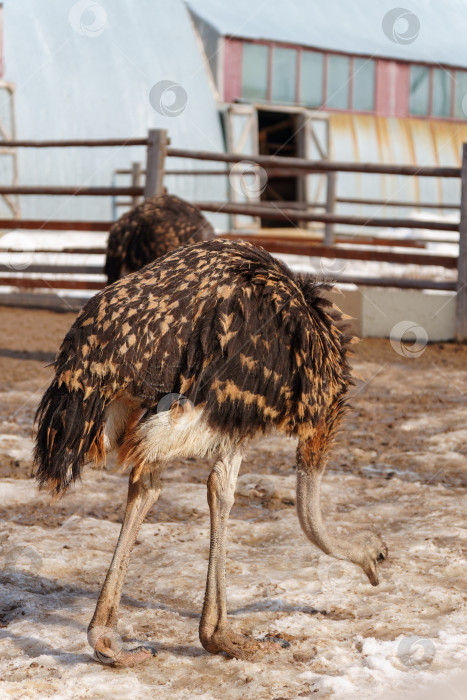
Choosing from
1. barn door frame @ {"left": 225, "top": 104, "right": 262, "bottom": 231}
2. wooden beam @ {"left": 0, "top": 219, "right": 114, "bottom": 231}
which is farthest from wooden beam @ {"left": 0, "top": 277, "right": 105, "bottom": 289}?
barn door frame @ {"left": 225, "top": 104, "right": 262, "bottom": 231}

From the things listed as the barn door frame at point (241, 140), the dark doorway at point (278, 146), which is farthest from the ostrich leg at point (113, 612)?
the dark doorway at point (278, 146)

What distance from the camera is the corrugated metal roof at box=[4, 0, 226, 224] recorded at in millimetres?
15250

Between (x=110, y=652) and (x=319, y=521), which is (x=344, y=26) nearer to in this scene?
(x=319, y=521)

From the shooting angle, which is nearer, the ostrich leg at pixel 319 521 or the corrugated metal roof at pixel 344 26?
the ostrich leg at pixel 319 521

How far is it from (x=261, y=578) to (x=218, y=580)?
2.33 ft

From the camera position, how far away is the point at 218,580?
3.04 meters

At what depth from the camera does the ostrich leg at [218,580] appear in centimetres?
303

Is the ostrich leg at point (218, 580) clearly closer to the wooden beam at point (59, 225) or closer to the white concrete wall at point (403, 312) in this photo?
the white concrete wall at point (403, 312)

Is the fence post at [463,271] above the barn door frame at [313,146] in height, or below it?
below

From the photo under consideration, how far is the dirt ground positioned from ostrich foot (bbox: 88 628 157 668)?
0.03 metres

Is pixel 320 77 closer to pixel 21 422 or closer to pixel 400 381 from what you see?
pixel 400 381

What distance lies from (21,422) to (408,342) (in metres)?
4.33

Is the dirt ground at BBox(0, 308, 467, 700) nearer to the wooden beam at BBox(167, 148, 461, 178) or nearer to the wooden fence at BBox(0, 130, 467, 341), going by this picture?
the wooden fence at BBox(0, 130, 467, 341)

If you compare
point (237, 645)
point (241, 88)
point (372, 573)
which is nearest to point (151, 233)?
point (372, 573)
